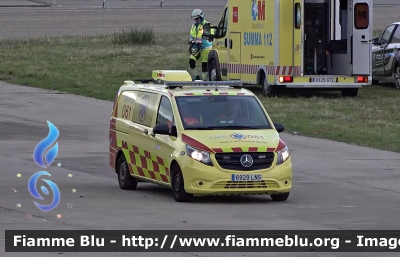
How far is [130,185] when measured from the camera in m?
16.4

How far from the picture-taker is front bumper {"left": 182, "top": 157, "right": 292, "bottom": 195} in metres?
14.6

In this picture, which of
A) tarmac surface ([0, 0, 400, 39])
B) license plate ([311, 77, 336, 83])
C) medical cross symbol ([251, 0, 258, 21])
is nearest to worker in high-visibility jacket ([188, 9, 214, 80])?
medical cross symbol ([251, 0, 258, 21])

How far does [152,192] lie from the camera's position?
16266mm

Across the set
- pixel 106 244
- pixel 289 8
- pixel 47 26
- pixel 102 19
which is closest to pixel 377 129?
pixel 289 8

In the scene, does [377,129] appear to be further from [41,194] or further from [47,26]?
[47,26]

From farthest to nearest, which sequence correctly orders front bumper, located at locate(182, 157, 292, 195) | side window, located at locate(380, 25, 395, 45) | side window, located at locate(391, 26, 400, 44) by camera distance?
side window, located at locate(380, 25, 395, 45) < side window, located at locate(391, 26, 400, 44) < front bumper, located at locate(182, 157, 292, 195)

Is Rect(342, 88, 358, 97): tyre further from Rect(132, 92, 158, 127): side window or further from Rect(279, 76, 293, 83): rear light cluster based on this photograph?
Rect(132, 92, 158, 127): side window

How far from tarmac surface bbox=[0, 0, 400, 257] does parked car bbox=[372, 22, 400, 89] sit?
8.01 m

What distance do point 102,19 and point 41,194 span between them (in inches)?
1632

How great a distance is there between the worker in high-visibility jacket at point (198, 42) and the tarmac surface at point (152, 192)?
11.7 feet

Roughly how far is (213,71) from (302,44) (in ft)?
13.1

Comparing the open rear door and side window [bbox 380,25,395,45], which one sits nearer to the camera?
the open rear door

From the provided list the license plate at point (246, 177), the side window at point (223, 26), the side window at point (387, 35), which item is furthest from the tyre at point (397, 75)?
the license plate at point (246, 177)

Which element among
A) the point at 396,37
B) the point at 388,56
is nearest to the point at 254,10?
the point at 388,56
